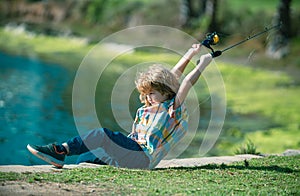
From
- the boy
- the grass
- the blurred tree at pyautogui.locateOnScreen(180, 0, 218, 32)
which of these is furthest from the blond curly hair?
the blurred tree at pyautogui.locateOnScreen(180, 0, 218, 32)

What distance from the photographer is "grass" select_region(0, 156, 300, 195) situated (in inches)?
203

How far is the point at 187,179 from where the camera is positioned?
5.60 m

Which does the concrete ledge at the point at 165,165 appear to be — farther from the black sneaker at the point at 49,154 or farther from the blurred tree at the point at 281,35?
the blurred tree at the point at 281,35

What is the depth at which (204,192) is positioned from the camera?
16.8 feet

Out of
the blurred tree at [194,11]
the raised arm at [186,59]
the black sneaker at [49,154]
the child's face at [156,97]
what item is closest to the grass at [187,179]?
the black sneaker at [49,154]

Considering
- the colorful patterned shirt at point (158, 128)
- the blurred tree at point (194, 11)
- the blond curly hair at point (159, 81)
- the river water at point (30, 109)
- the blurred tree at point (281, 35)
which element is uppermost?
the blurred tree at point (194, 11)

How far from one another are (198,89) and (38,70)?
474 centimetres

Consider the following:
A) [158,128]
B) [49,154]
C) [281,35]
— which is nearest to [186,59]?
[158,128]

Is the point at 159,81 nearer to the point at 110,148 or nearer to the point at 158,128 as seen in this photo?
the point at 158,128

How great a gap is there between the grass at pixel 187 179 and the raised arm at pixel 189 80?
66 centimetres

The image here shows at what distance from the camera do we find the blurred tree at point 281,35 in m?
17.7

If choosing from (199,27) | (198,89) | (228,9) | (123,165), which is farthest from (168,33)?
(123,165)

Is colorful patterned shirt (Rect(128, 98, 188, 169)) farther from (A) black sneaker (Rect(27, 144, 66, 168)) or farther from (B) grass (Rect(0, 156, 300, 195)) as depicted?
(A) black sneaker (Rect(27, 144, 66, 168))

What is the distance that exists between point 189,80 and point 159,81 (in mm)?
302
